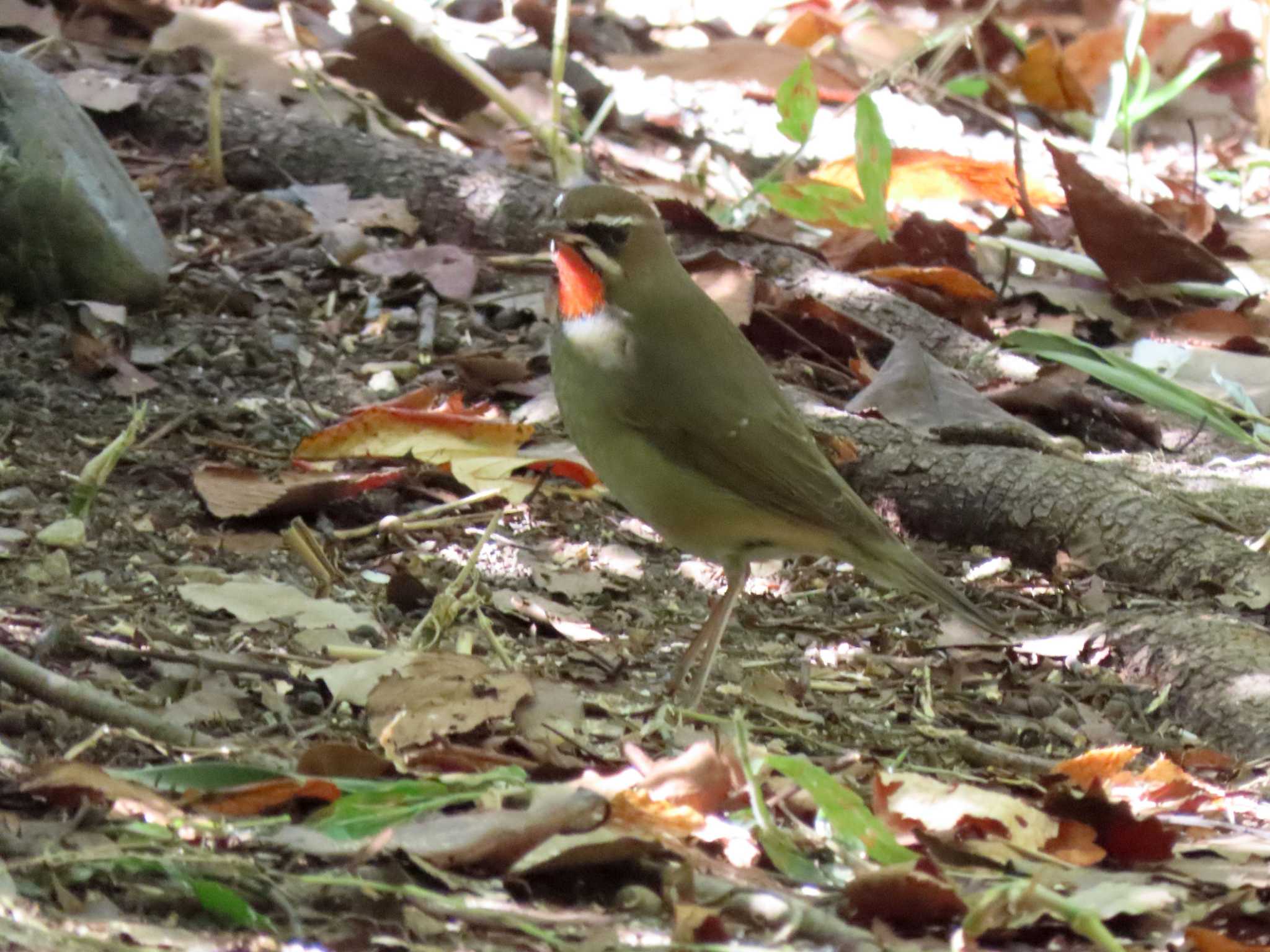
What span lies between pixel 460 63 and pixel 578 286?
266 centimetres

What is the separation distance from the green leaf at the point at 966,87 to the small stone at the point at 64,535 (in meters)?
5.34

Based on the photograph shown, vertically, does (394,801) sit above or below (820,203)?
above

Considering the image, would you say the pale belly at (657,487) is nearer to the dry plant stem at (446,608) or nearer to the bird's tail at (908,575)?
the bird's tail at (908,575)

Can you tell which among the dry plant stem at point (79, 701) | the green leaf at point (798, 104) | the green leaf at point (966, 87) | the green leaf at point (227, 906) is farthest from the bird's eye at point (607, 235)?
the green leaf at point (966, 87)

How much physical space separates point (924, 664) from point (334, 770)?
1766 mm

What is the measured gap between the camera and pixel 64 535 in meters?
3.83

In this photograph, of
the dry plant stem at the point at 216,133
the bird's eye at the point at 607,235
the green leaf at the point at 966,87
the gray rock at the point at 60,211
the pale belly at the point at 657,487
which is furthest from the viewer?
the green leaf at the point at 966,87

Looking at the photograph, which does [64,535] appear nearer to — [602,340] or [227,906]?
[602,340]

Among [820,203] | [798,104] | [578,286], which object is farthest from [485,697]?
[798,104]

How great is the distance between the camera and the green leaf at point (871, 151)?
5.37m

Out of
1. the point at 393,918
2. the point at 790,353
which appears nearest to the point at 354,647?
the point at 393,918

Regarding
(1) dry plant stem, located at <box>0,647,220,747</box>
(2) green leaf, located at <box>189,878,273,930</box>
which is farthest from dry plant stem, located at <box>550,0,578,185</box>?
(2) green leaf, located at <box>189,878,273,930</box>

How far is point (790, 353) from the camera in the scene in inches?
218

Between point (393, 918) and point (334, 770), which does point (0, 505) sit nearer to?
point (334, 770)
